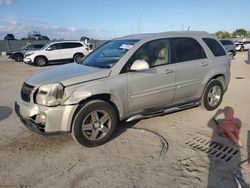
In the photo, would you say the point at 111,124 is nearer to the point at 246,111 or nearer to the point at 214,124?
the point at 214,124

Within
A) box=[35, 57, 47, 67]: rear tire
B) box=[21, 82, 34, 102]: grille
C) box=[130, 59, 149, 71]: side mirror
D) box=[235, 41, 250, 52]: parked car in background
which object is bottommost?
box=[235, 41, 250, 52]: parked car in background

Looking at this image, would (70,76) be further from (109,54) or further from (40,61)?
(40,61)

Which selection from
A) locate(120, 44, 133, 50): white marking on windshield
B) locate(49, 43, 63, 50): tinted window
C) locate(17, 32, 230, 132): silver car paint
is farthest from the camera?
locate(49, 43, 63, 50): tinted window

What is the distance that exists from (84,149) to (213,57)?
355 centimetres

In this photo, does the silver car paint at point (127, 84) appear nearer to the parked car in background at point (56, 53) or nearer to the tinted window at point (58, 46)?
A: the parked car in background at point (56, 53)

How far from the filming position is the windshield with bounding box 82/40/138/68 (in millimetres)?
5003

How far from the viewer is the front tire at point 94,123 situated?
438 cm

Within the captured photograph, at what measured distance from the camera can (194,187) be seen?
11.1 feet

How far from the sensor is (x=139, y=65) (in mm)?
4730

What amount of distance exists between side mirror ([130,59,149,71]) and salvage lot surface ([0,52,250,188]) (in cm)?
121

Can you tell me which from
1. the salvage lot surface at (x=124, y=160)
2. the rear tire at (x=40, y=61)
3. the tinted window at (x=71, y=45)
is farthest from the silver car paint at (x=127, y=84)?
the tinted window at (x=71, y=45)

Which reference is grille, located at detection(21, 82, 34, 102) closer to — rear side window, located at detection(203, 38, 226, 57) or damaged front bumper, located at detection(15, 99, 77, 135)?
damaged front bumper, located at detection(15, 99, 77, 135)

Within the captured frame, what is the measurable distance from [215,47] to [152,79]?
2.18m

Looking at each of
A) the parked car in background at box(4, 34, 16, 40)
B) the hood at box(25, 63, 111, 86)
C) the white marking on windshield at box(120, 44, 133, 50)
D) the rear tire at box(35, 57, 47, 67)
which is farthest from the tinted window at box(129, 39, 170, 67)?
the parked car in background at box(4, 34, 16, 40)
